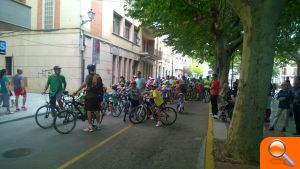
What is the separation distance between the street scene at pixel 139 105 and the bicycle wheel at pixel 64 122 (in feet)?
0.09

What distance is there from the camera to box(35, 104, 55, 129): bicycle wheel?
9.26 metres

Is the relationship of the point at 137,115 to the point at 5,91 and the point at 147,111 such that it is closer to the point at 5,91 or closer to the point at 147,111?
the point at 147,111

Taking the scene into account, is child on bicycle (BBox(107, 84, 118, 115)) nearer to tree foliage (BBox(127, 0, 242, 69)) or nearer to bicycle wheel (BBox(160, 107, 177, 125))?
bicycle wheel (BBox(160, 107, 177, 125))

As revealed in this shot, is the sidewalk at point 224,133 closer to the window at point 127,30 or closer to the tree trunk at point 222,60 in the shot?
the tree trunk at point 222,60

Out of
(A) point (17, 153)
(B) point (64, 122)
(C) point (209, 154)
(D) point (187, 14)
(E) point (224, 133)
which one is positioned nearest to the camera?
(A) point (17, 153)

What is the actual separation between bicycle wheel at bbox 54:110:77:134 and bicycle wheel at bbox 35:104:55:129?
68 centimetres

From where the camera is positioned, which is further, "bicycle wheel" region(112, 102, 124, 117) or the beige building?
the beige building

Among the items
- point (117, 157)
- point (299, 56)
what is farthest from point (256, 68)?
point (299, 56)

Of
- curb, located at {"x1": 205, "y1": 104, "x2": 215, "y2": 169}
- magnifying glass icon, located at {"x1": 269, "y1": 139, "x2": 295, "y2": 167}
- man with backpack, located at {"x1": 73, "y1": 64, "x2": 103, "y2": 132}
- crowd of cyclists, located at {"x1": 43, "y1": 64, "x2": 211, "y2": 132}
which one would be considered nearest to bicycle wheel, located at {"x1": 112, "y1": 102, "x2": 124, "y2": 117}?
crowd of cyclists, located at {"x1": 43, "y1": 64, "x2": 211, "y2": 132}

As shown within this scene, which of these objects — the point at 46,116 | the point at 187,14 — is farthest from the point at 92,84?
the point at 187,14

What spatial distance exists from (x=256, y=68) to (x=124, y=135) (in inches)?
170

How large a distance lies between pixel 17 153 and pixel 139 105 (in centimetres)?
494

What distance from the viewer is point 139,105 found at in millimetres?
10875

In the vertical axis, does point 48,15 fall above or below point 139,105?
above
